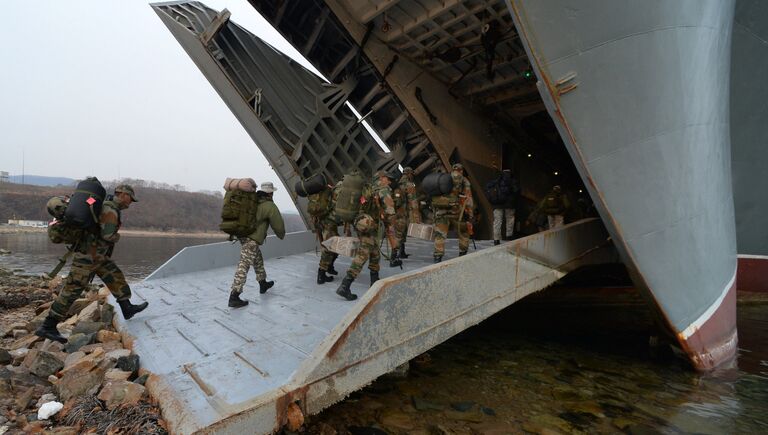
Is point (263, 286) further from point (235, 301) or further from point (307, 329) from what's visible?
point (307, 329)

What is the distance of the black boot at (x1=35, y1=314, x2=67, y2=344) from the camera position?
12.4 ft

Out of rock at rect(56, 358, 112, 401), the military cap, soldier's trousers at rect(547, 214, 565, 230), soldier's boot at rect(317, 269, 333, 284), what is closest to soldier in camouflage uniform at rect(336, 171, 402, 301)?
soldier's boot at rect(317, 269, 333, 284)

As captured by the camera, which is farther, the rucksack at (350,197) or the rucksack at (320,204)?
the rucksack at (320,204)

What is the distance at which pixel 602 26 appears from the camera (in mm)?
3576

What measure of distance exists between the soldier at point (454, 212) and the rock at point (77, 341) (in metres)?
4.27

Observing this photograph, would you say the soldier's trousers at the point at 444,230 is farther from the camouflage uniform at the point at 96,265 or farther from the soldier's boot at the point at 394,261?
the camouflage uniform at the point at 96,265

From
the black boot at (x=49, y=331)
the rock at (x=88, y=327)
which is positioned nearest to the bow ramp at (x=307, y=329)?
the rock at (x=88, y=327)

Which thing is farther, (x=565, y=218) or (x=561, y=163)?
(x=561, y=163)

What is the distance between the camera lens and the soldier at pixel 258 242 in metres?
4.41

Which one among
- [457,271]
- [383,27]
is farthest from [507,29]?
[457,271]

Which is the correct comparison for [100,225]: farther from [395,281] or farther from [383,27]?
[383,27]

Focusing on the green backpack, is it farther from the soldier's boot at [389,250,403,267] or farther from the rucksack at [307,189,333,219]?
the soldier's boot at [389,250,403,267]

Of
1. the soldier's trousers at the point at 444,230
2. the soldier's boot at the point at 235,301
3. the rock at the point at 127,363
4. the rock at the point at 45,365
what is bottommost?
the rock at the point at 45,365

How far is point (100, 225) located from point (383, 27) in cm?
695
